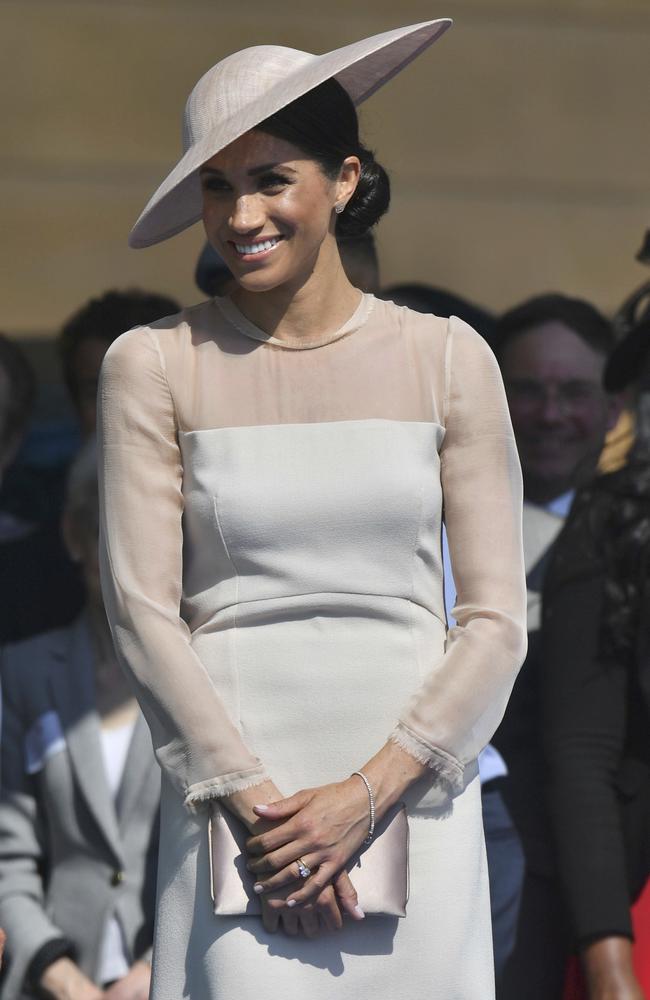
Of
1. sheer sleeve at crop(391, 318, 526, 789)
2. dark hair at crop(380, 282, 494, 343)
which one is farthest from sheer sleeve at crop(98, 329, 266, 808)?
dark hair at crop(380, 282, 494, 343)

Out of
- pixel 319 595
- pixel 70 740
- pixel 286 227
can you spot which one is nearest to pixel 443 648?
pixel 319 595

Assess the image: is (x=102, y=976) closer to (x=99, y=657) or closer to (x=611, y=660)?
(x=99, y=657)

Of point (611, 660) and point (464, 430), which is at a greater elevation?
point (464, 430)

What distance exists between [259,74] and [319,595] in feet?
2.45

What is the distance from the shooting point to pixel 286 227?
2.66 meters

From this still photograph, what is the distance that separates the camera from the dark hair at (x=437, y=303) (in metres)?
4.56

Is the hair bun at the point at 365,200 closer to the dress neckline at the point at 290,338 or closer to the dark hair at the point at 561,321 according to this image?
the dress neckline at the point at 290,338

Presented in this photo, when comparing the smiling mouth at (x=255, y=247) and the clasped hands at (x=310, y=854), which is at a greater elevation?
the smiling mouth at (x=255, y=247)

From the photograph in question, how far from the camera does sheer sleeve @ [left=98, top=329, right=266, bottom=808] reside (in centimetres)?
256

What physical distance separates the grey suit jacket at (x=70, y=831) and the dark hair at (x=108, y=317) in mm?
1066

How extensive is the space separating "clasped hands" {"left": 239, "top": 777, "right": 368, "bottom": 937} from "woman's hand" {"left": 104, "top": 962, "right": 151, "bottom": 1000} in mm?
1291

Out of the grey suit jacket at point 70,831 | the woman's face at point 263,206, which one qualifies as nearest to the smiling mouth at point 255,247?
the woman's face at point 263,206

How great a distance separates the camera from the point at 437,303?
15.8 ft

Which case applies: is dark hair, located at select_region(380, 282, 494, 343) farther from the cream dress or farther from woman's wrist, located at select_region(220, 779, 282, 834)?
woman's wrist, located at select_region(220, 779, 282, 834)
